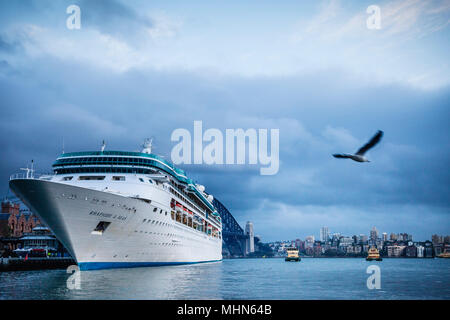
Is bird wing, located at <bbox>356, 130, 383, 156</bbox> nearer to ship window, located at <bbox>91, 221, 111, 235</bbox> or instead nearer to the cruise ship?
the cruise ship

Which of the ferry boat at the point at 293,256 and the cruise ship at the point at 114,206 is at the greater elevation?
the cruise ship at the point at 114,206

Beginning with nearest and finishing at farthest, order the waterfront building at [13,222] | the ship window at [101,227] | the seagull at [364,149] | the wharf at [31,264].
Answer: the seagull at [364,149], the ship window at [101,227], the wharf at [31,264], the waterfront building at [13,222]

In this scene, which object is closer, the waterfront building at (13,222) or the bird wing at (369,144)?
the bird wing at (369,144)

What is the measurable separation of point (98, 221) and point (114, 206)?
165 cm

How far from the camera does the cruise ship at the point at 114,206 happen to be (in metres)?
28.8

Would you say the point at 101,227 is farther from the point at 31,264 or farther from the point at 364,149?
the point at 364,149

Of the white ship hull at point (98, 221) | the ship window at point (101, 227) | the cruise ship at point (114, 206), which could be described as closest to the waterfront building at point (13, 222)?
the cruise ship at point (114, 206)

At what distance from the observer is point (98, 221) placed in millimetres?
30312

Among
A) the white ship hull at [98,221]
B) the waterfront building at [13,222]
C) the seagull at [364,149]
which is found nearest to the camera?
the seagull at [364,149]

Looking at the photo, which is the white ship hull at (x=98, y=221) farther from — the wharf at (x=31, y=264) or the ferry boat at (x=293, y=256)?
the ferry boat at (x=293, y=256)
